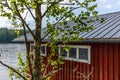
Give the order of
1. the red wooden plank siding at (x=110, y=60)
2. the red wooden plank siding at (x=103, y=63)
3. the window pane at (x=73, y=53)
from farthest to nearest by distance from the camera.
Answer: the window pane at (x=73, y=53) → the red wooden plank siding at (x=110, y=60) → the red wooden plank siding at (x=103, y=63)

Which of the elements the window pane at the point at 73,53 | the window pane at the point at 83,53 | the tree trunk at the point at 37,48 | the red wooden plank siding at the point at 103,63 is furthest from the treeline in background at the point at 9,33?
the red wooden plank siding at the point at 103,63

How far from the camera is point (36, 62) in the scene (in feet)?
24.6

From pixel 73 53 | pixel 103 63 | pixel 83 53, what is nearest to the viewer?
pixel 103 63

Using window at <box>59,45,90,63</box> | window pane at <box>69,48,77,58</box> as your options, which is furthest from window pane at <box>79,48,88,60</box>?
window pane at <box>69,48,77,58</box>

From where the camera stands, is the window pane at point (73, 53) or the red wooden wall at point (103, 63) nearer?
the red wooden wall at point (103, 63)

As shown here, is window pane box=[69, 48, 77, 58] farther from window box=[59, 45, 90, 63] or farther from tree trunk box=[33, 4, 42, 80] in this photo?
tree trunk box=[33, 4, 42, 80]

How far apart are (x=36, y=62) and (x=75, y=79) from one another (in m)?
3.31

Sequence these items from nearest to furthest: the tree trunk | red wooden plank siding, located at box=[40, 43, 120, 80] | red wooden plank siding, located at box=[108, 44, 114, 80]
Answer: the tree trunk → red wooden plank siding, located at box=[40, 43, 120, 80] → red wooden plank siding, located at box=[108, 44, 114, 80]

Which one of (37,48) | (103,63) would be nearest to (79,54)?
(103,63)

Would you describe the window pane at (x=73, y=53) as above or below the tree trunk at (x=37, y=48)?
below

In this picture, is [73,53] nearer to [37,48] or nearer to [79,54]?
[79,54]

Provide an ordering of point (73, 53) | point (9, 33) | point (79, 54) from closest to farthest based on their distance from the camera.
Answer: point (79, 54)
point (73, 53)
point (9, 33)

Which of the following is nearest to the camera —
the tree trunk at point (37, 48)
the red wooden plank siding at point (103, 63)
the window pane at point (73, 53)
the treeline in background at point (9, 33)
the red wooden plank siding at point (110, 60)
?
the tree trunk at point (37, 48)

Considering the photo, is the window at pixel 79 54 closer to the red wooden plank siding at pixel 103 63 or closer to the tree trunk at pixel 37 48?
the red wooden plank siding at pixel 103 63
